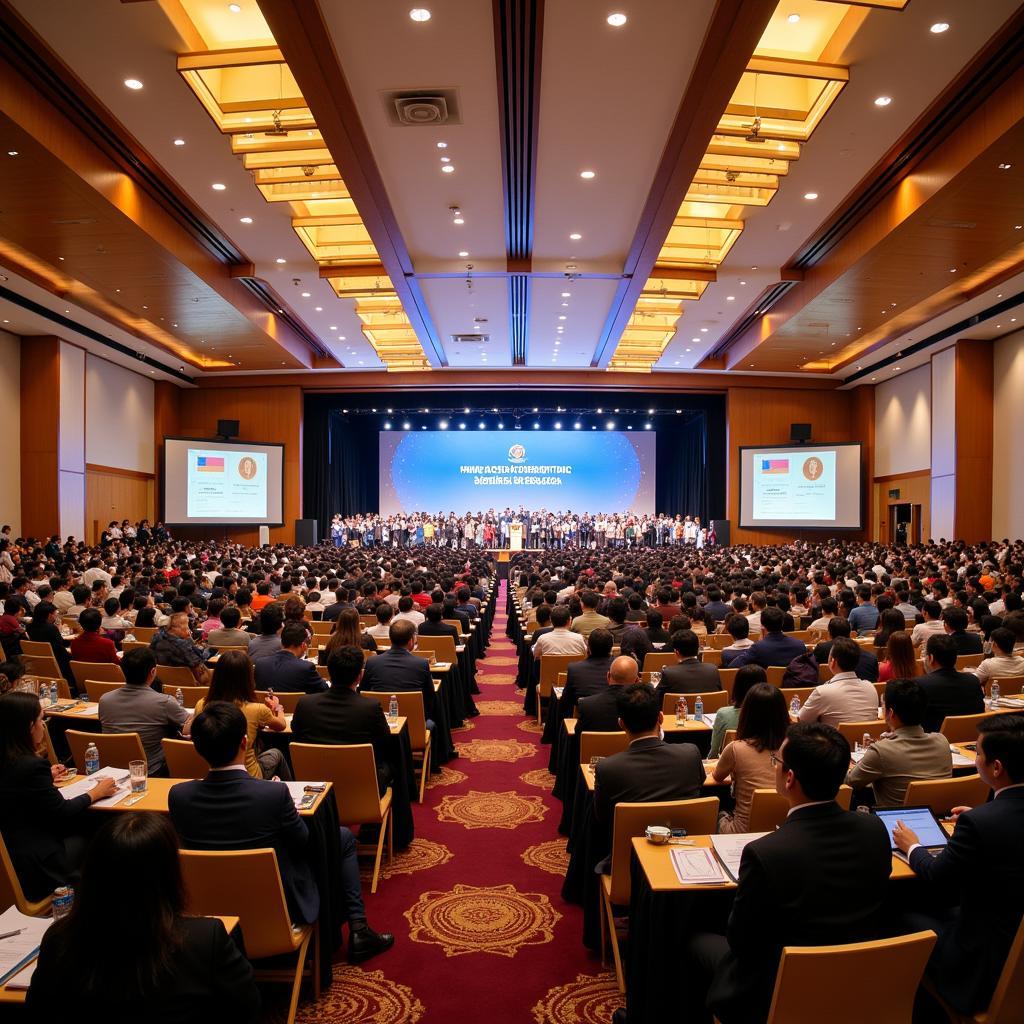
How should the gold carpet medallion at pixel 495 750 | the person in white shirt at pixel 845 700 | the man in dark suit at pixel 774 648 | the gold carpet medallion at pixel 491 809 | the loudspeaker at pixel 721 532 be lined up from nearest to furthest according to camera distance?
the person in white shirt at pixel 845 700 < the gold carpet medallion at pixel 491 809 < the man in dark suit at pixel 774 648 < the gold carpet medallion at pixel 495 750 < the loudspeaker at pixel 721 532

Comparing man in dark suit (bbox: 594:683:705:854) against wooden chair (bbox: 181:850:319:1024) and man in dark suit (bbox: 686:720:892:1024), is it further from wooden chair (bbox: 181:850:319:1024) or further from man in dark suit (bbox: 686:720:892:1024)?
wooden chair (bbox: 181:850:319:1024)

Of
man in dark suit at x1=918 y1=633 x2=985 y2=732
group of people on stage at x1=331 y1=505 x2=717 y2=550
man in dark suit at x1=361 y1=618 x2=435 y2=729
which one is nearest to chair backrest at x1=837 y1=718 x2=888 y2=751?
man in dark suit at x1=918 y1=633 x2=985 y2=732

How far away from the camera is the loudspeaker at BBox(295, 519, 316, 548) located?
2258 centimetres

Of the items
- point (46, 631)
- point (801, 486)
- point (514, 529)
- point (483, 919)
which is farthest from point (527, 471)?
→ point (483, 919)

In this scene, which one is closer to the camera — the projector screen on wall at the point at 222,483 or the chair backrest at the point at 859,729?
the chair backrest at the point at 859,729

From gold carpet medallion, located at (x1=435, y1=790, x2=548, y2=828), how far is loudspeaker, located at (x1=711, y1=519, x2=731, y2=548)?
1848cm

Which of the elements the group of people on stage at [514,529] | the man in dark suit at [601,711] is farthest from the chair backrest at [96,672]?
the group of people on stage at [514,529]

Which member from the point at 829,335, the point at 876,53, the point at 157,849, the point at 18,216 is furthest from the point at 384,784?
the point at 829,335

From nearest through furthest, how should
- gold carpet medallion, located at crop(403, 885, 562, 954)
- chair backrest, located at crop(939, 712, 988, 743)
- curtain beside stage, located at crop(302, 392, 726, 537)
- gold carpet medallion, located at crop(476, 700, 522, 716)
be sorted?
gold carpet medallion, located at crop(403, 885, 562, 954) < chair backrest, located at crop(939, 712, 988, 743) < gold carpet medallion, located at crop(476, 700, 522, 716) < curtain beside stage, located at crop(302, 392, 726, 537)

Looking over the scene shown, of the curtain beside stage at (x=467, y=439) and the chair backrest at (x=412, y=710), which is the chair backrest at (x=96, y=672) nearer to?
the chair backrest at (x=412, y=710)

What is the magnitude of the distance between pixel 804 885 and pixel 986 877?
0.57 m

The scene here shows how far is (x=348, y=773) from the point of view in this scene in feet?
12.2

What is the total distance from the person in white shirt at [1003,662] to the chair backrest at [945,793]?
235 centimetres

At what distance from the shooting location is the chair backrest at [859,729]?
3.77 metres
